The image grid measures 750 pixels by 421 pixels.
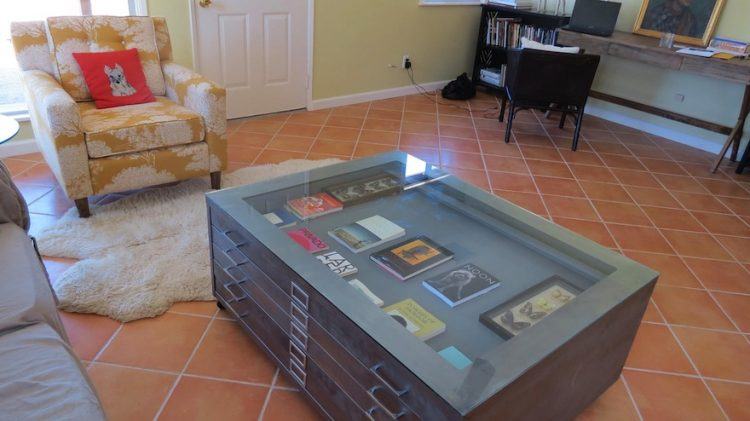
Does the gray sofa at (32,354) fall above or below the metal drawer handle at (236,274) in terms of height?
above

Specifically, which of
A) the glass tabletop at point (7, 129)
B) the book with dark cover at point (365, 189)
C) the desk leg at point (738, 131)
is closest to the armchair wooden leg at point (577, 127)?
the desk leg at point (738, 131)

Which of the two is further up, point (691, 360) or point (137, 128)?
point (137, 128)

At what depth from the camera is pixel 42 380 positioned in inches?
41.3

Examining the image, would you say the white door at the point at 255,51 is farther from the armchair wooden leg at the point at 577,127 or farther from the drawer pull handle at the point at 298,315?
the drawer pull handle at the point at 298,315

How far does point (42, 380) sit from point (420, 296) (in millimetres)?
898

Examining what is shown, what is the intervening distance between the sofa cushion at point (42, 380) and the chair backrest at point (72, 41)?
1.91 m

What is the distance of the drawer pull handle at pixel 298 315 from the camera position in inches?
54.9

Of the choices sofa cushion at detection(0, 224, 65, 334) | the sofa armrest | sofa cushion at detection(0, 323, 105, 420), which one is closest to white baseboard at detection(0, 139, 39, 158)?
the sofa armrest

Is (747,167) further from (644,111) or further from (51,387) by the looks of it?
(51,387)

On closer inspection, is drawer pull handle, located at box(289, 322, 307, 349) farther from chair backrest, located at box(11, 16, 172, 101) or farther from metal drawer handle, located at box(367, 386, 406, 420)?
chair backrest, located at box(11, 16, 172, 101)

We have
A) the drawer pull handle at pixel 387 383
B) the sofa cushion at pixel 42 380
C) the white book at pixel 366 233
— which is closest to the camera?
the sofa cushion at pixel 42 380

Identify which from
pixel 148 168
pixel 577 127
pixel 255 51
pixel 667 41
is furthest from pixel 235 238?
pixel 667 41

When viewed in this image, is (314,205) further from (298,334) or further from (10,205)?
(10,205)

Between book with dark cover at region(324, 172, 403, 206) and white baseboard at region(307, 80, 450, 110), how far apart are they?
2.41 m
